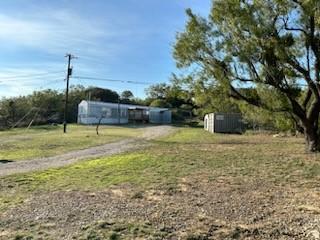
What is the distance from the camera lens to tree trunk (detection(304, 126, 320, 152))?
1720cm

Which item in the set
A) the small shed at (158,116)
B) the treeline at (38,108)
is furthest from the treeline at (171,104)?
the small shed at (158,116)

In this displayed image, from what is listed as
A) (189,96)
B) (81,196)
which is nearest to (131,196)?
(81,196)

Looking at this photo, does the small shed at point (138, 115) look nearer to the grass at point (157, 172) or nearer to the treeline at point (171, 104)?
the treeline at point (171, 104)

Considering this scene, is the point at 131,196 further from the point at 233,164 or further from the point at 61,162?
the point at 61,162

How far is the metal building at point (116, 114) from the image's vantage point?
5622cm

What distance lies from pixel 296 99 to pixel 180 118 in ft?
174

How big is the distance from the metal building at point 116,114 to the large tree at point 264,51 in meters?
36.6

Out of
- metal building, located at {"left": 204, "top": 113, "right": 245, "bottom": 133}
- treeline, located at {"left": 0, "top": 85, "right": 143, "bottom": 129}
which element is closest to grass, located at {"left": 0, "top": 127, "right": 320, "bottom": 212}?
metal building, located at {"left": 204, "top": 113, "right": 245, "bottom": 133}

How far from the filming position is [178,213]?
7.03 m

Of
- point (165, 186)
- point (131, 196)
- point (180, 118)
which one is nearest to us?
point (131, 196)

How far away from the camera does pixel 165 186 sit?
9438 millimetres

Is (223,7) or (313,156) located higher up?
(223,7)

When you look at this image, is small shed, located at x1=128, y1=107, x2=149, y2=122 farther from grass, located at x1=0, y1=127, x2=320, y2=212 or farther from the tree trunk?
grass, located at x1=0, y1=127, x2=320, y2=212

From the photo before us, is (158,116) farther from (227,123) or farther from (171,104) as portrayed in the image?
(227,123)
